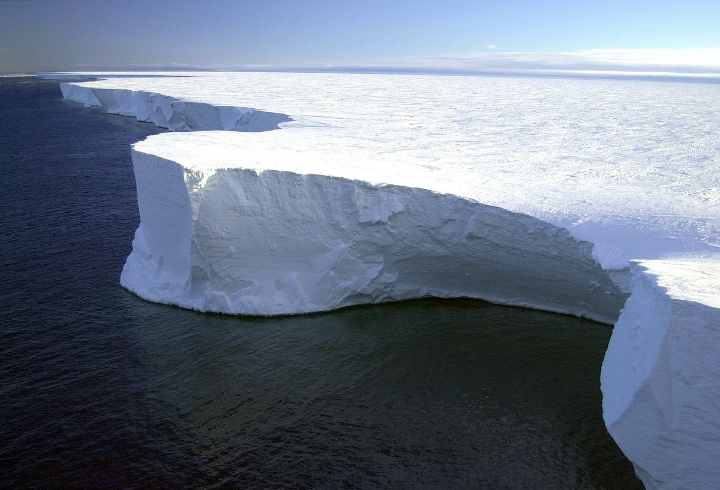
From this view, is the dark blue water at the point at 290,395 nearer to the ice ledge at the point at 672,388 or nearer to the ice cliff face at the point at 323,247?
the ice cliff face at the point at 323,247

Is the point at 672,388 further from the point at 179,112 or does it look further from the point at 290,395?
the point at 179,112

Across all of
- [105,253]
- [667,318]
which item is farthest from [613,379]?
[105,253]

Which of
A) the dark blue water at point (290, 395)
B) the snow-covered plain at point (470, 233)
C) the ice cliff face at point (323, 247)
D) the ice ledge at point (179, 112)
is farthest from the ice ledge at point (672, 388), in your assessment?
the ice ledge at point (179, 112)

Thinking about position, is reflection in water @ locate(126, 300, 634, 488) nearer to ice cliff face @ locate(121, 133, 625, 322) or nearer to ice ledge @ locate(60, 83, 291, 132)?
ice cliff face @ locate(121, 133, 625, 322)

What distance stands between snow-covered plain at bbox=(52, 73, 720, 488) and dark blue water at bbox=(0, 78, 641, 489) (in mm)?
533

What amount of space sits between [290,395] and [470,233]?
3.52m

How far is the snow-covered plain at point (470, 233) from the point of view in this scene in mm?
5539

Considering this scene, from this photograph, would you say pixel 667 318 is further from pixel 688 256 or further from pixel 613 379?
pixel 688 256

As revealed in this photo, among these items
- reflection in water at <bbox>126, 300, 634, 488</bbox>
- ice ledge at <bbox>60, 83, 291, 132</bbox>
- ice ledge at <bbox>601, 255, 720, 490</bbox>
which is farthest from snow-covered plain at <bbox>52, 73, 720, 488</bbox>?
ice ledge at <bbox>60, 83, 291, 132</bbox>

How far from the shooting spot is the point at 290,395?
25.1 ft

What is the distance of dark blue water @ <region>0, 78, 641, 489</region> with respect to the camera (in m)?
6.38

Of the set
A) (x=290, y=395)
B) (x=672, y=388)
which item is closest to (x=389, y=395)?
(x=290, y=395)

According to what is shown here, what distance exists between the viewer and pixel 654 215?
26.6ft

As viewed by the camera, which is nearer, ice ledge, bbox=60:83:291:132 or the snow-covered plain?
the snow-covered plain
